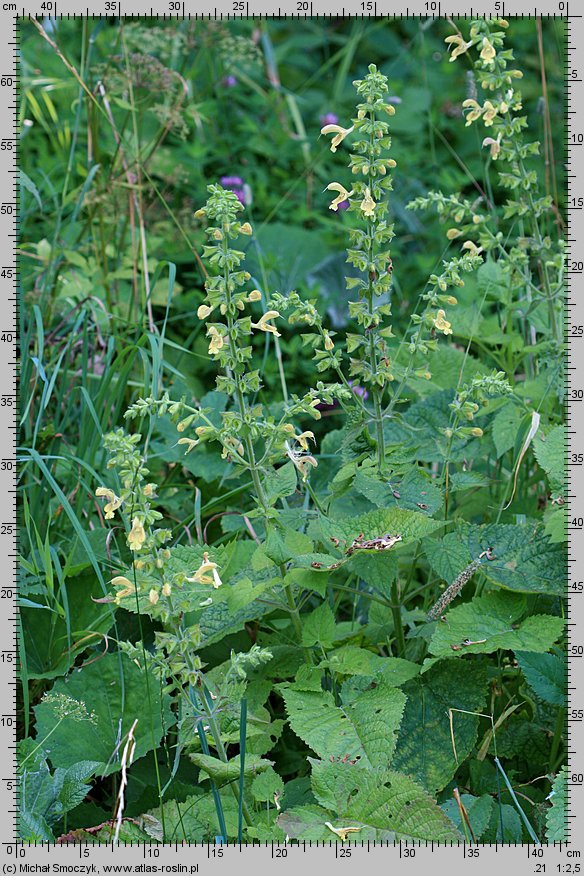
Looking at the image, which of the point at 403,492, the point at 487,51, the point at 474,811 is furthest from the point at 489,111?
the point at 474,811

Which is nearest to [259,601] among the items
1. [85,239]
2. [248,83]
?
[85,239]

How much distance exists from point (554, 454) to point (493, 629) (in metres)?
0.41

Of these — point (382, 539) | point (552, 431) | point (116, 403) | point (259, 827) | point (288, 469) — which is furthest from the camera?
point (116, 403)

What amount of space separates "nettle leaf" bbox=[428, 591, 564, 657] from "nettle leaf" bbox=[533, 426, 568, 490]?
0.26 meters

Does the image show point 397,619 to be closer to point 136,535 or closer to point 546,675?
point 546,675

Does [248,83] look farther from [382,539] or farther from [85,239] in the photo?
[382,539]

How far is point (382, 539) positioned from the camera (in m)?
1.89

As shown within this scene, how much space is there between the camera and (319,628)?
1.93 metres

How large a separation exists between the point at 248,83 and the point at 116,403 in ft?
7.66

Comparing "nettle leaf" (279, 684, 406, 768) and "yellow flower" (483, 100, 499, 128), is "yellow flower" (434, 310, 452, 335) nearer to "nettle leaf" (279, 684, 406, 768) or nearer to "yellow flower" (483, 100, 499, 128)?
"yellow flower" (483, 100, 499, 128)

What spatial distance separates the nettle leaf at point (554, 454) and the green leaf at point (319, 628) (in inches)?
21.1

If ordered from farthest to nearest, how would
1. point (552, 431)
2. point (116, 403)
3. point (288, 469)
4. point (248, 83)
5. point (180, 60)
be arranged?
point (248, 83), point (180, 60), point (116, 403), point (552, 431), point (288, 469)

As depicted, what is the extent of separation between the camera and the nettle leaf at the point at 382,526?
1.87 m

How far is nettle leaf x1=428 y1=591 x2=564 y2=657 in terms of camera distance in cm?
185
